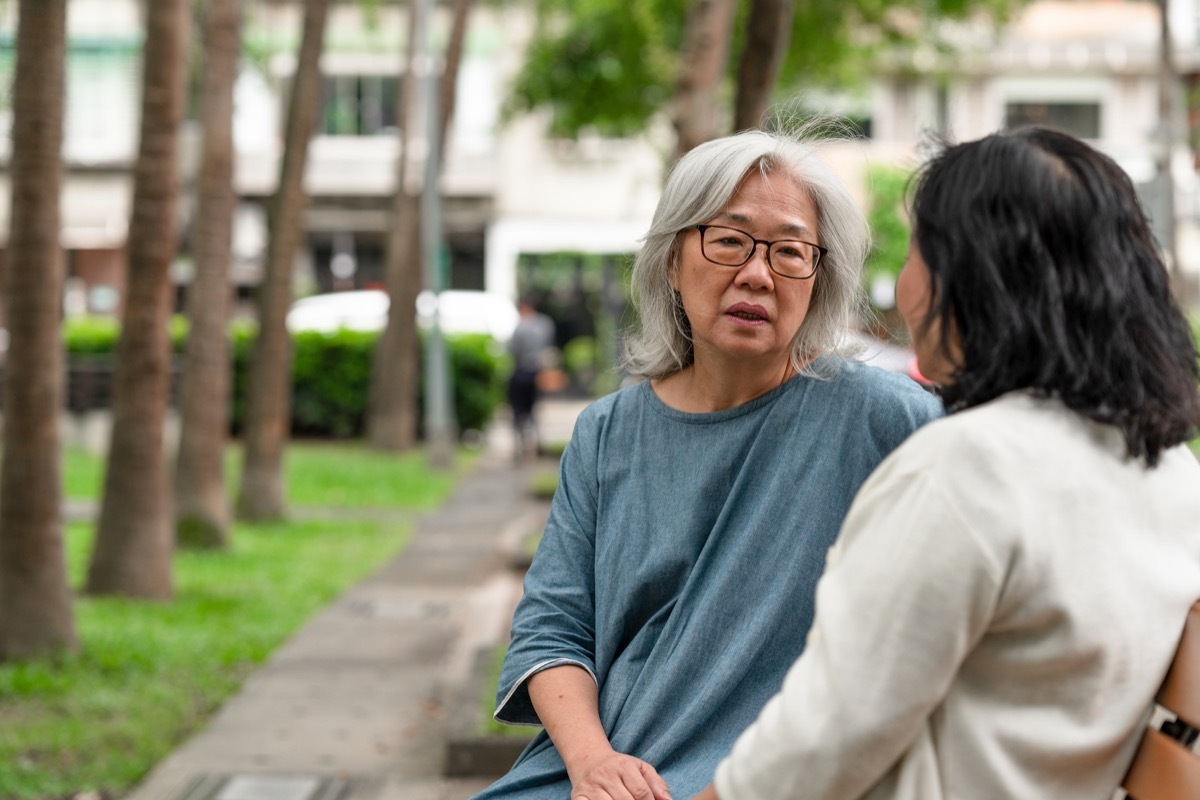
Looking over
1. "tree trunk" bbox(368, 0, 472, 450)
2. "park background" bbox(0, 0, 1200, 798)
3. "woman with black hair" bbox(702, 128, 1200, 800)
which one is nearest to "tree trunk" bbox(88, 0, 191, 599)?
"park background" bbox(0, 0, 1200, 798)

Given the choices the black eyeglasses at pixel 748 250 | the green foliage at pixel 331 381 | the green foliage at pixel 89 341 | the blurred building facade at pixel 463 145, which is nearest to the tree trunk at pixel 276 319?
the green foliage at pixel 331 381

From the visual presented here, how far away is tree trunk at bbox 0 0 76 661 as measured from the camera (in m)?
6.79

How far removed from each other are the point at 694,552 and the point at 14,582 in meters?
5.04

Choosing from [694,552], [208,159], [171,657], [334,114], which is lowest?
[171,657]

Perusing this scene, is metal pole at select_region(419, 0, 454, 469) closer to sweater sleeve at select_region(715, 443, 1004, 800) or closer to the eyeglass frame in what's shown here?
the eyeglass frame

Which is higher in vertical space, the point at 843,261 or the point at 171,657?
the point at 843,261

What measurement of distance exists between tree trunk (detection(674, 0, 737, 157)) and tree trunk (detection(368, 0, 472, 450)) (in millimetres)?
11149

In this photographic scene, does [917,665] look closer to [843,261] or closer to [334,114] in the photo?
[843,261]

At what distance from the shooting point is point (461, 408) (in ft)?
72.4

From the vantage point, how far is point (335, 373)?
21672mm

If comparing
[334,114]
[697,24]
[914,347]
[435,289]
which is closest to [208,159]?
[697,24]

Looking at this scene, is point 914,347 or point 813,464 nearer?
point 914,347

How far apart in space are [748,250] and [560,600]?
0.65 meters

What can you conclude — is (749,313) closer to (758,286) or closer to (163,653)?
(758,286)
